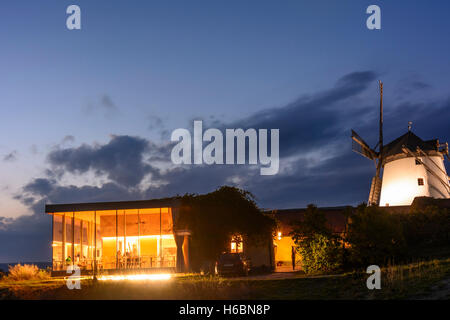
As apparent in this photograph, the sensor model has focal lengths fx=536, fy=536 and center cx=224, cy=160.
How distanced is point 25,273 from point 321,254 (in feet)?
47.8

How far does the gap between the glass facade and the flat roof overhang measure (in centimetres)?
50

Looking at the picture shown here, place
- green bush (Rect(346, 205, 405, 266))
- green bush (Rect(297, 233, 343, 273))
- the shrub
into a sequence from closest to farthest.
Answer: green bush (Rect(346, 205, 405, 266)) → green bush (Rect(297, 233, 343, 273)) → the shrub

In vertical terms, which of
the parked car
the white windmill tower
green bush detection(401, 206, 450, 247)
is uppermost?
the white windmill tower

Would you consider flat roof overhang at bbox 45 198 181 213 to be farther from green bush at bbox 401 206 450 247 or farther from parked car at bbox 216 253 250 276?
green bush at bbox 401 206 450 247

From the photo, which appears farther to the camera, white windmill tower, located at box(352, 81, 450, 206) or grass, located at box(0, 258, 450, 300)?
white windmill tower, located at box(352, 81, 450, 206)

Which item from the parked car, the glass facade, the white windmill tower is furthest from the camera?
the white windmill tower

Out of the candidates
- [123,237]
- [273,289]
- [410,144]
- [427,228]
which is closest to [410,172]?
[410,144]

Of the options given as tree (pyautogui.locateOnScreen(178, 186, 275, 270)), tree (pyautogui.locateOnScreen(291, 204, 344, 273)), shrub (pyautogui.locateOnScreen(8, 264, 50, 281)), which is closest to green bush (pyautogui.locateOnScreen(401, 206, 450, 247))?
tree (pyautogui.locateOnScreen(291, 204, 344, 273))

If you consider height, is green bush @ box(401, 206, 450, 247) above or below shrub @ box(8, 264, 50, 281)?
above

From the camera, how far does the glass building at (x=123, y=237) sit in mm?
29159

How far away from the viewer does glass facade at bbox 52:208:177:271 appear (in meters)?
29.9

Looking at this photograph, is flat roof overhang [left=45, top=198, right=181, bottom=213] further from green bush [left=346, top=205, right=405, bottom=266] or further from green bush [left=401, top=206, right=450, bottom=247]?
green bush [left=401, top=206, right=450, bottom=247]

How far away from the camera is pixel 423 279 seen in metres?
16.1
